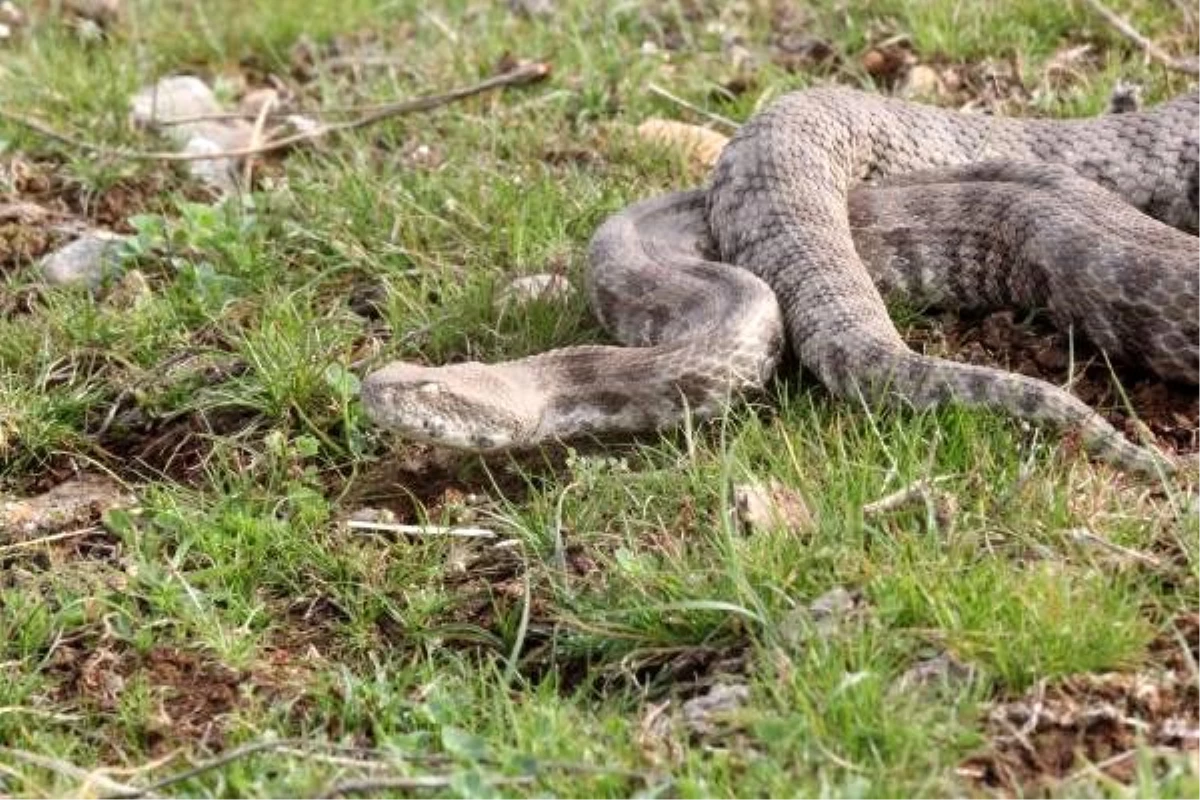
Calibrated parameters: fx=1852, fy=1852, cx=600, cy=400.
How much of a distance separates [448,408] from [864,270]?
161cm

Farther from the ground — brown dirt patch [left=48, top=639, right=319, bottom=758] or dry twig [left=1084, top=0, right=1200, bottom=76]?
dry twig [left=1084, top=0, right=1200, bottom=76]

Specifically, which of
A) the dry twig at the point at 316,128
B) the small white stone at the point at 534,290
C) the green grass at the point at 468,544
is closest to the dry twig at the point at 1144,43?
the green grass at the point at 468,544

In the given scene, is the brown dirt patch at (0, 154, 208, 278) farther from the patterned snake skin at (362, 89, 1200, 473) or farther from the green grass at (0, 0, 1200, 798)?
the patterned snake skin at (362, 89, 1200, 473)

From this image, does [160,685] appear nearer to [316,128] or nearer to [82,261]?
[82,261]

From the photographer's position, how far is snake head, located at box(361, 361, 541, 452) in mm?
5789

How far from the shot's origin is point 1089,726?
167 inches

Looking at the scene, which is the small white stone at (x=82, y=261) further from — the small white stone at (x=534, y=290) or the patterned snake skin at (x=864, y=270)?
the patterned snake skin at (x=864, y=270)

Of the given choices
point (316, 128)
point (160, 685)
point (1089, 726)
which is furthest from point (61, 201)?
point (1089, 726)

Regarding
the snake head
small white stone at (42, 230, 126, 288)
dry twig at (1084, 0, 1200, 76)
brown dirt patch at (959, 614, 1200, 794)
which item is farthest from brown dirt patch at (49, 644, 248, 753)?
dry twig at (1084, 0, 1200, 76)

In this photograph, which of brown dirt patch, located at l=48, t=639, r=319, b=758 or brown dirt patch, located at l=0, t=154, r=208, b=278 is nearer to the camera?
brown dirt patch, located at l=48, t=639, r=319, b=758

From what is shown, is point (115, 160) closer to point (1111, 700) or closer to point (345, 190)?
point (345, 190)

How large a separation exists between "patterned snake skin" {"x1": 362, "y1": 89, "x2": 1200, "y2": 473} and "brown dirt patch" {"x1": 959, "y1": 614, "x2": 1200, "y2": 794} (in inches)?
36.7

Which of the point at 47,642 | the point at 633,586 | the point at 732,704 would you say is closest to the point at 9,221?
the point at 47,642

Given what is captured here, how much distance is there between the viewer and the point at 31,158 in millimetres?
8305
